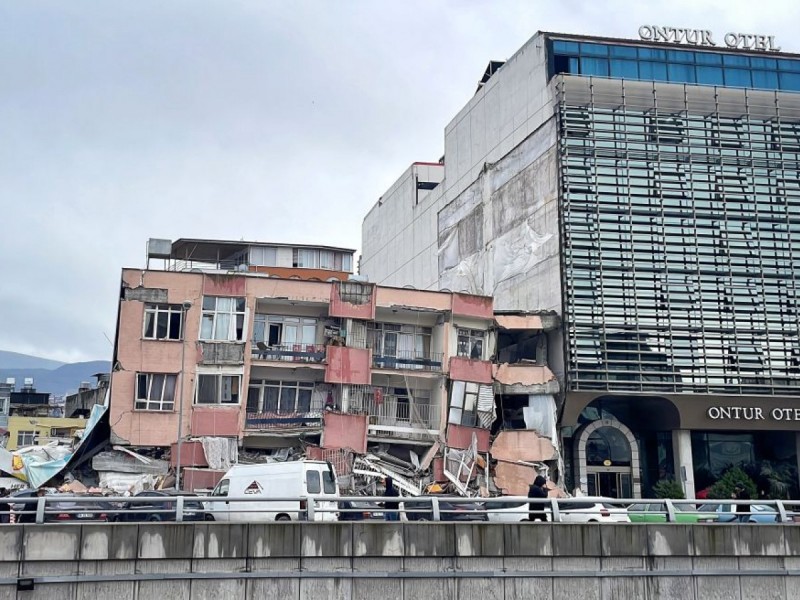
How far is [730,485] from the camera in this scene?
50.3 meters

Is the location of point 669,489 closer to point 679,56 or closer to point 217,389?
point 217,389

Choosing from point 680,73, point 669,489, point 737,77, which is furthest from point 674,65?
point 669,489

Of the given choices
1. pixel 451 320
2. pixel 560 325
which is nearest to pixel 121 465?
pixel 451 320

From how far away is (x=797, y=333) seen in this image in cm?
5125

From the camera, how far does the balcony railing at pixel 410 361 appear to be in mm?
48312

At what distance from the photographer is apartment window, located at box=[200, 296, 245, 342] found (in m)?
46.0

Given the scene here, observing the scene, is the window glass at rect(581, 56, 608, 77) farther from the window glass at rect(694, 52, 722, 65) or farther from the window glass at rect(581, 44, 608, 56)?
the window glass at rect(694, 52, 722, 65)

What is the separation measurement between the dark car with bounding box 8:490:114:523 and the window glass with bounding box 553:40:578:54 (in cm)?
3638

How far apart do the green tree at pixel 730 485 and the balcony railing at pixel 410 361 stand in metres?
16.0

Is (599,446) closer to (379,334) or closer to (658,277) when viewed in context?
(658,277)

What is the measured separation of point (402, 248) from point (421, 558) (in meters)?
62.3

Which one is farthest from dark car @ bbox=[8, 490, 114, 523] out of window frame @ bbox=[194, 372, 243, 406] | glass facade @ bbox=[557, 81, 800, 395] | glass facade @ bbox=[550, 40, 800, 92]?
glass facade @ bbox=[550, 40, 800, 92]

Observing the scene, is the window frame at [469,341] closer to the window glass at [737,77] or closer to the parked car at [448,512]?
the parked car at [448,512]

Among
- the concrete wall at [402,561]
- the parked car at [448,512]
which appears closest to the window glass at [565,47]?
the parked car at [448,512]
